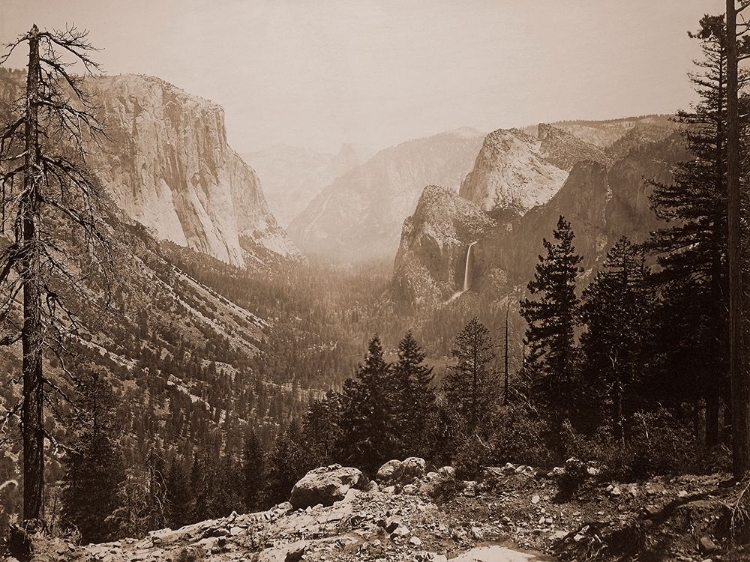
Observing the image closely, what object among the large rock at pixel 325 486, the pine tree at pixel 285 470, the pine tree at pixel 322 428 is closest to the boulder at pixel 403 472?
the large rock at pixel 325 486

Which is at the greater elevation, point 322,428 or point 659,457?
point 659,457

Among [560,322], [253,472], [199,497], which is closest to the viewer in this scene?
[560,322]

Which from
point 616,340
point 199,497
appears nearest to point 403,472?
point 616,340

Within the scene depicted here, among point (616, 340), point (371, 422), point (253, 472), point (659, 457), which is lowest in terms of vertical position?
point (253, 472)

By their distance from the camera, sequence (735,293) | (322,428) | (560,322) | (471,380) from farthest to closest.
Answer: (322,428) → (471,380) → (560,322) → (735,293)

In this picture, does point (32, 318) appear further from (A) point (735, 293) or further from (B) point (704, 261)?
(B) point (704, 261)

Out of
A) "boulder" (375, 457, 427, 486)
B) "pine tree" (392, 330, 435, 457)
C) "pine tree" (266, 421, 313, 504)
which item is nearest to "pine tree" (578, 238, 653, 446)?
"boulder" (375, 457, 427, 486)

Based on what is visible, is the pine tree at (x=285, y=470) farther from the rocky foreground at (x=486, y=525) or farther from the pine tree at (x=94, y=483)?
the rocky foreground at (x=486, y=525)
